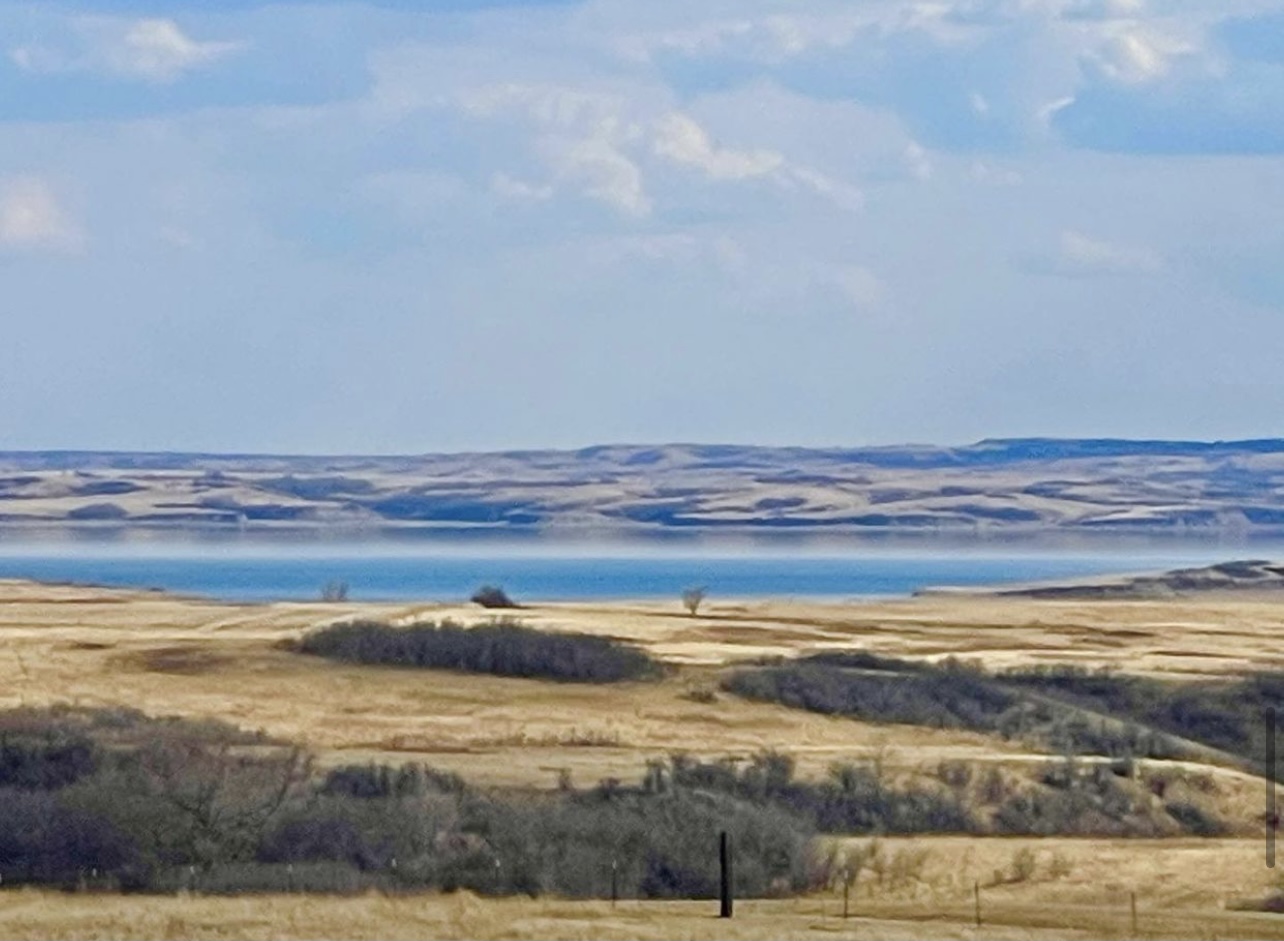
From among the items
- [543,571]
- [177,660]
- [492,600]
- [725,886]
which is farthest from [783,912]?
[543,571]

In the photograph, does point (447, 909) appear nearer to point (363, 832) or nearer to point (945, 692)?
point (363, 832)

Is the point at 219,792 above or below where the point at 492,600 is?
below

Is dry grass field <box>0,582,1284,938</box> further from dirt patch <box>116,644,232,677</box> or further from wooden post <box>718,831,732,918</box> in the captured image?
wooden post <box>718,831,732,918</box>

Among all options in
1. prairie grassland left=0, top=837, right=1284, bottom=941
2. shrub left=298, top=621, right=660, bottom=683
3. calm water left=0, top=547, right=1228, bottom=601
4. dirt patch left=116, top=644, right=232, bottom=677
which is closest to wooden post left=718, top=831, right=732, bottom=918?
prairie grassland left=0, top=837, right=1284, bottom=941

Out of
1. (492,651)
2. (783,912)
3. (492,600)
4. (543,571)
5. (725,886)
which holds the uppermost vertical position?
(543,571)

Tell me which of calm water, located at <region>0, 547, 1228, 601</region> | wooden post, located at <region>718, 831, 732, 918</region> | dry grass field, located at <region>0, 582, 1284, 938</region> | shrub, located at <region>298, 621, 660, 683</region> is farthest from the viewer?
calm water, located at <region>0, 547, 1228, 601</region>

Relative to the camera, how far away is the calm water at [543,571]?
325 feet

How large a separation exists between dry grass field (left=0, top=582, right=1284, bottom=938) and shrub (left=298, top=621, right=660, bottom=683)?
1.99 ft

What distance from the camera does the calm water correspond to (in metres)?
99.0

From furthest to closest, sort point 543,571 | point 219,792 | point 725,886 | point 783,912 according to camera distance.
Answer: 1. point 543,571
2. point 219,792
3. point 783,912
4. point 725,886

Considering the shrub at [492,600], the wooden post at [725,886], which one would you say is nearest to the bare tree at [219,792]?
the wooden post at [725,886]

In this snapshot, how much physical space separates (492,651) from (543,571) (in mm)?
79029

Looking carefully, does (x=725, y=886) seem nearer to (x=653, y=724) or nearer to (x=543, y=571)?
(x=653, y=724)

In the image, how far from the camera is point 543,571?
420 feet
